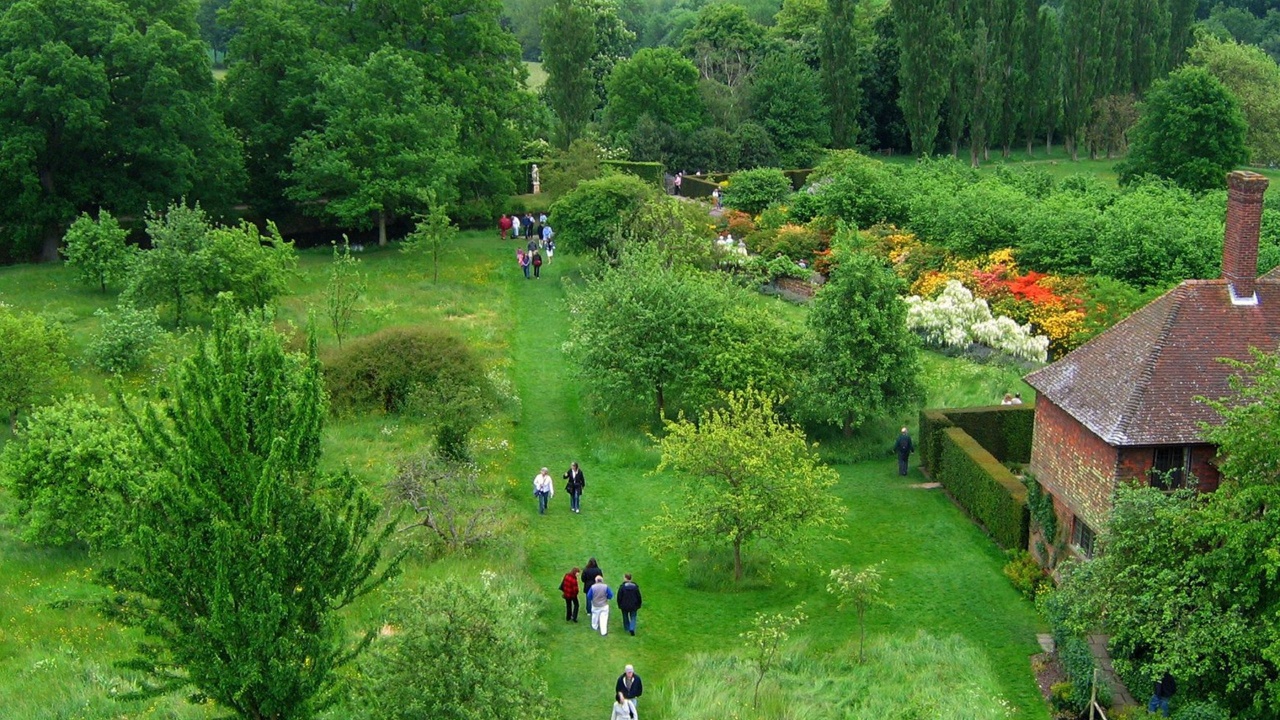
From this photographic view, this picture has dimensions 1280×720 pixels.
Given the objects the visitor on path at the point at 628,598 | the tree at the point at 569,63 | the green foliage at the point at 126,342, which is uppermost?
the tree at the point at 569,63

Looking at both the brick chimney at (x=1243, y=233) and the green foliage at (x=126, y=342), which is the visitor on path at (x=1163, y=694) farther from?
the green foliage at (x=126, y=342)

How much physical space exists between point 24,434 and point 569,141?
4169 centimetres

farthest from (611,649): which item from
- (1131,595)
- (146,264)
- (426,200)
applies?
(426,200)

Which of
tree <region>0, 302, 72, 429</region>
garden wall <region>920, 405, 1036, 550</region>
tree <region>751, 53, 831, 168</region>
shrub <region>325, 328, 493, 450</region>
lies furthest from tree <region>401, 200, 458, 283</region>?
tree <region>751, 53, 831, 168</region>

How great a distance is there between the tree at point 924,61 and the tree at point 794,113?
4.47m

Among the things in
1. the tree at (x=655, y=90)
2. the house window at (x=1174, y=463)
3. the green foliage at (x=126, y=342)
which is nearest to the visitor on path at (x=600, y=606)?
the house window at (x=1174, y=463)

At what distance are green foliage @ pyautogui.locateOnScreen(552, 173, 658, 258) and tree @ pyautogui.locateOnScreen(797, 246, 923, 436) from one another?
51.5ft

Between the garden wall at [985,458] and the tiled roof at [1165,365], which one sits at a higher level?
the tiled roof at [1165,365]

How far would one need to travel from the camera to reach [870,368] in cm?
3042

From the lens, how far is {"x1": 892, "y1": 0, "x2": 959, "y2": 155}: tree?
2552 inches

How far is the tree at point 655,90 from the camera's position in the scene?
221 feet

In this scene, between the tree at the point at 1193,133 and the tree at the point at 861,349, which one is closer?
the tree at the point at 861,349

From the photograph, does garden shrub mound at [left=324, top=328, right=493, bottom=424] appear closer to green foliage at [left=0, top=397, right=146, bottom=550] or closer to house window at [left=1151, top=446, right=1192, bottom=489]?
green foliage at [left=0, top=397, right=146, bottom=550]

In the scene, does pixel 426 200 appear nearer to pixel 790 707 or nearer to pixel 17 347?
pixel 17 347
